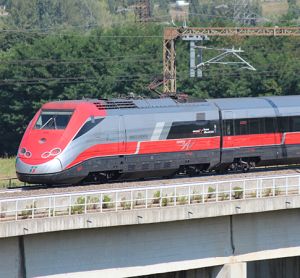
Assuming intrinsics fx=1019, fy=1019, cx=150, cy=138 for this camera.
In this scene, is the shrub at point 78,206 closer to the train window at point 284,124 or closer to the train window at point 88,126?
the train window at point 88,126

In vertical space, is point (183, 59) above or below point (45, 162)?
below

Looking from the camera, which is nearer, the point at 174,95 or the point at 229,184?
the point at 229,184

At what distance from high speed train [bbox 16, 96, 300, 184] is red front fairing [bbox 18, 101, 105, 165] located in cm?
4

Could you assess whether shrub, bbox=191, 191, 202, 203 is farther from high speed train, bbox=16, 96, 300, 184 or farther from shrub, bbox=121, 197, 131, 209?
high speed train, bbox=16, 96, 300, 184

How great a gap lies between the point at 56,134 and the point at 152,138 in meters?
4.77

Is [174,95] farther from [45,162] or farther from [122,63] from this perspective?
[122,63]

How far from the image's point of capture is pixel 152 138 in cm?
4206

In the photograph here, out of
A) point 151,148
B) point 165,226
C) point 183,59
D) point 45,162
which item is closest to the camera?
point 165,226

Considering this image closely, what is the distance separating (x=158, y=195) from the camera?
111 ft

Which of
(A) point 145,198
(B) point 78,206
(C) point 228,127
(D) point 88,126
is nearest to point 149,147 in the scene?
(D) point 88,126

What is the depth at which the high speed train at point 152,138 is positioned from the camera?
38875mm

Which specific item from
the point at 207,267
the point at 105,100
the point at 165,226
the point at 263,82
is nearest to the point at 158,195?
the point at 165,226

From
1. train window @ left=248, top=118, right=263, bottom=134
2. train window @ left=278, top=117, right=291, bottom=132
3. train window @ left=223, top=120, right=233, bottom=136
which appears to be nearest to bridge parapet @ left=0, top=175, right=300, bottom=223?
train window @ left=223, top=120, right=233, bottom=136

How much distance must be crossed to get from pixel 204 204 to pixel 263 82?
69642mm
